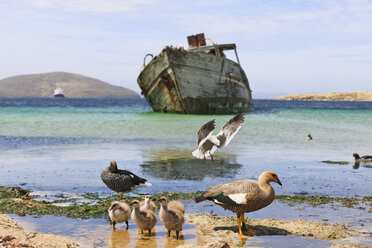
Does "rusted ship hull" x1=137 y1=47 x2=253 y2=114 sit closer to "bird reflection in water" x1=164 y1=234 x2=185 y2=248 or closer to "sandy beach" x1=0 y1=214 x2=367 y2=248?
"sandy beach" x1=0 y1=214 x2=367 y2=248

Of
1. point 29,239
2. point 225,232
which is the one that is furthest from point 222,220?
point 29,239

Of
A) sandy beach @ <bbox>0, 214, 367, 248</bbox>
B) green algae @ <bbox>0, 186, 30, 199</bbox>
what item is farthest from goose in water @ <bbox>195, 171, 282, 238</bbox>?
green algae @ <bbox>0, 186, 30, 199</bbox>

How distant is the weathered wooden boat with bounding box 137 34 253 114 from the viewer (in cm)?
3588

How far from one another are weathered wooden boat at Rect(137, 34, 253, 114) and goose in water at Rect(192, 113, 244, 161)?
77.6 ft

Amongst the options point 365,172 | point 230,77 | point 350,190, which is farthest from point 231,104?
point 350,190

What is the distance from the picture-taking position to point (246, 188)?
659 cm

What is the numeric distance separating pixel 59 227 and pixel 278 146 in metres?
13.4

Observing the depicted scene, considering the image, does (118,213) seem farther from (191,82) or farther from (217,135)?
(191,82)

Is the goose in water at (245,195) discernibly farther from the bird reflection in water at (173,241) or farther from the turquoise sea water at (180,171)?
the bird reflection in water at (173,241)

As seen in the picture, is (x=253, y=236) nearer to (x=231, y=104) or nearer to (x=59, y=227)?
(x=59, y=227)

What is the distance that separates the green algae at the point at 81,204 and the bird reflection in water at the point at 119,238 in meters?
0.87

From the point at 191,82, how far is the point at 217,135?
2532 centimetres

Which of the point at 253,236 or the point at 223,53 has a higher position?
the point at 223,53

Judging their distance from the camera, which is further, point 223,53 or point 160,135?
point 223,53
